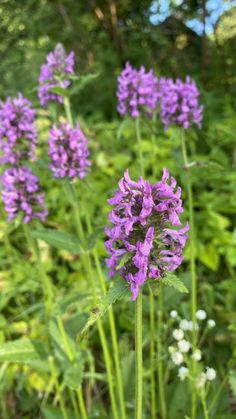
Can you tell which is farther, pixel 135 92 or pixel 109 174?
pixel 109 174

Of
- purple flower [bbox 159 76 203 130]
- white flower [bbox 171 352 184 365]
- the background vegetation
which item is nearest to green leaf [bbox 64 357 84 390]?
the background vegetation

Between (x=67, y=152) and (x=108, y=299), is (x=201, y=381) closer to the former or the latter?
(x=108, y=299)

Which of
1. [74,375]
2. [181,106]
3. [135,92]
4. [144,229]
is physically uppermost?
[135,92]

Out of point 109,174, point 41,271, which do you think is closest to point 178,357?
point 41,271

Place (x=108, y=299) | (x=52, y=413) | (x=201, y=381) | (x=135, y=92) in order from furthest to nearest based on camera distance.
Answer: (x=52, y=413) → (x=135, y=92) → (x=201, y=381) → (x=108, y=299)

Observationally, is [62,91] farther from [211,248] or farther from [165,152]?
[165,152]

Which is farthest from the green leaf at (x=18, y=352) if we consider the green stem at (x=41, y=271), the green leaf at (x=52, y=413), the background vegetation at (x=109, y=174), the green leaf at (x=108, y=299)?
the green leaf at (x=108, y=299)

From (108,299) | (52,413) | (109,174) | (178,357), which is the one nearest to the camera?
(108,299)
